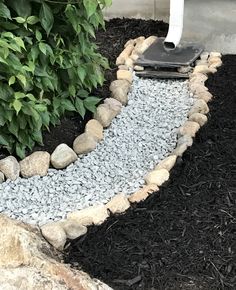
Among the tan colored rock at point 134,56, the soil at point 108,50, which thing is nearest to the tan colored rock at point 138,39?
the soil at point 108,50

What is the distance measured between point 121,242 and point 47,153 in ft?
2.62

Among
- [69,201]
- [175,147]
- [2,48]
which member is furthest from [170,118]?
[2,48]

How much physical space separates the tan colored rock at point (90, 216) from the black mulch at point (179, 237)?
0.04m

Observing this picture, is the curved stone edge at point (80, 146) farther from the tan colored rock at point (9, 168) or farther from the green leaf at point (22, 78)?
the green leaf at point (22, 78)

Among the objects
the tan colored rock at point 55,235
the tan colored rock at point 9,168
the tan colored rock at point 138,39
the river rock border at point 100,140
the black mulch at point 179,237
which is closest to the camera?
the black mulch at point 179,237

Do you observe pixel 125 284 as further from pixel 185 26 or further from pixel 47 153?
pixel 185 26

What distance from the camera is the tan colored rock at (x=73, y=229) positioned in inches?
116

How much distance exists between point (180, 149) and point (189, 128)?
0.80ft

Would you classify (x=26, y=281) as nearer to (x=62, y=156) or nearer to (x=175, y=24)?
(x=62, y=156)

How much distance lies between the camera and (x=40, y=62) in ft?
11.1

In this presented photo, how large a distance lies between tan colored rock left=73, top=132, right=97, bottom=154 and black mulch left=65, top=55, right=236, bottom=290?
504 mm

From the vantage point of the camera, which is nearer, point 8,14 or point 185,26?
point 8,14

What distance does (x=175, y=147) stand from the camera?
12.0ft

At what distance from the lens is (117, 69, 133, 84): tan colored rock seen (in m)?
4.36
